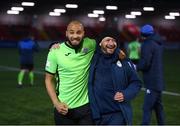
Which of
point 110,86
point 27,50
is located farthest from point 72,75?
point 27,50

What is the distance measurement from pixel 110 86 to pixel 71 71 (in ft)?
1.90

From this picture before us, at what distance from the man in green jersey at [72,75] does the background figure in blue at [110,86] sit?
0.23 metres

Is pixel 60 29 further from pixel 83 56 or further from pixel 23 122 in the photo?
pixel 83 56

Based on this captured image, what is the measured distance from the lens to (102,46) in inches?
221

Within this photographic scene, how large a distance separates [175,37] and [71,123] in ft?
187

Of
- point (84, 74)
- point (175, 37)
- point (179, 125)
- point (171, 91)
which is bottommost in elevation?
point (175, 37)

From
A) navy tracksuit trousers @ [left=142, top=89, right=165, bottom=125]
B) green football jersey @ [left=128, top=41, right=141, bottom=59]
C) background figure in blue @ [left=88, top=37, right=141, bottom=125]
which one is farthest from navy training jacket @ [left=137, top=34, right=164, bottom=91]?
green football jersey @ [left=128, top=41, right=141, bottom=59]

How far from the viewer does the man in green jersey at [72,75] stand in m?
5.86

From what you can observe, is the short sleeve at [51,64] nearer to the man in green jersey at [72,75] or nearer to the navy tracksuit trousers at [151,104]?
the man in green jersey at [72,75]

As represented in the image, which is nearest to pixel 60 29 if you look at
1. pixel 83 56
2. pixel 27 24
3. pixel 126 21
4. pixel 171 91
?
pixel 27 24

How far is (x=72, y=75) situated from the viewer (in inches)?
231

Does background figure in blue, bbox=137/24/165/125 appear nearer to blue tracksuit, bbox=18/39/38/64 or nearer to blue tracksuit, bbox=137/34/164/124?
blue tracksuit, bbox=137/34/164/124

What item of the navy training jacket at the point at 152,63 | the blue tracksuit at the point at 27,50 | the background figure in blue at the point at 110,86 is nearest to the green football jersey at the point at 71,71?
the background figure in blue at the point at 110,86

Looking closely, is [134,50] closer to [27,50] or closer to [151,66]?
[27,50]
